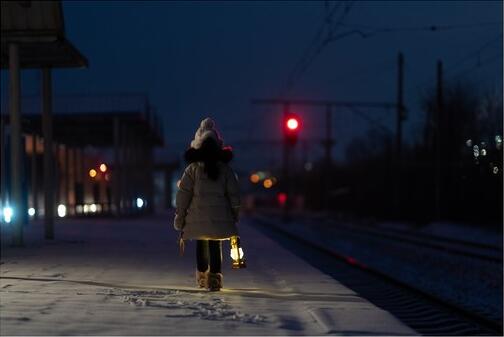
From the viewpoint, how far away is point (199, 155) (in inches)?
393

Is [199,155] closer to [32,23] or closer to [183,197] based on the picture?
[183,197]

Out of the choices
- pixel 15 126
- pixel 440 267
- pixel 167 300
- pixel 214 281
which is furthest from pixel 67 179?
pixel 167 300

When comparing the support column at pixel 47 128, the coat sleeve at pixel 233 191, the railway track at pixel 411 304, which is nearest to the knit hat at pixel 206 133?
the coat sleeve at pixel 233 191

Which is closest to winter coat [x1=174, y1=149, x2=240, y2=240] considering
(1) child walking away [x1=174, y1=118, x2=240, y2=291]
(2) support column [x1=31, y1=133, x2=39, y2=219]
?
(1) child walking away [x1=174, y1=118, x2=240, y2=291]

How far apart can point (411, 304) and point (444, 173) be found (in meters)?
31.2

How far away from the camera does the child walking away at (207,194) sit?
998cm

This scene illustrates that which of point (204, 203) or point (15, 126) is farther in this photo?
point (15, 126)

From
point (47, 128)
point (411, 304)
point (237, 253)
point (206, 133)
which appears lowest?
point (411, 304)

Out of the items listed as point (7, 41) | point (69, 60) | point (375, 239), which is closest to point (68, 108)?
point (375, 239)

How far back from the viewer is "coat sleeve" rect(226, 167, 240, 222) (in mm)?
10031

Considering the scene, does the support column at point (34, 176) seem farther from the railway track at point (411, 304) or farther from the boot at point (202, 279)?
the boot at point (202, 279)

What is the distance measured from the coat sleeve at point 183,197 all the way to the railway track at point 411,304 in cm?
339

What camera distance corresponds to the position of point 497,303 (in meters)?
15.7

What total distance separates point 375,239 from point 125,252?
18708mm
